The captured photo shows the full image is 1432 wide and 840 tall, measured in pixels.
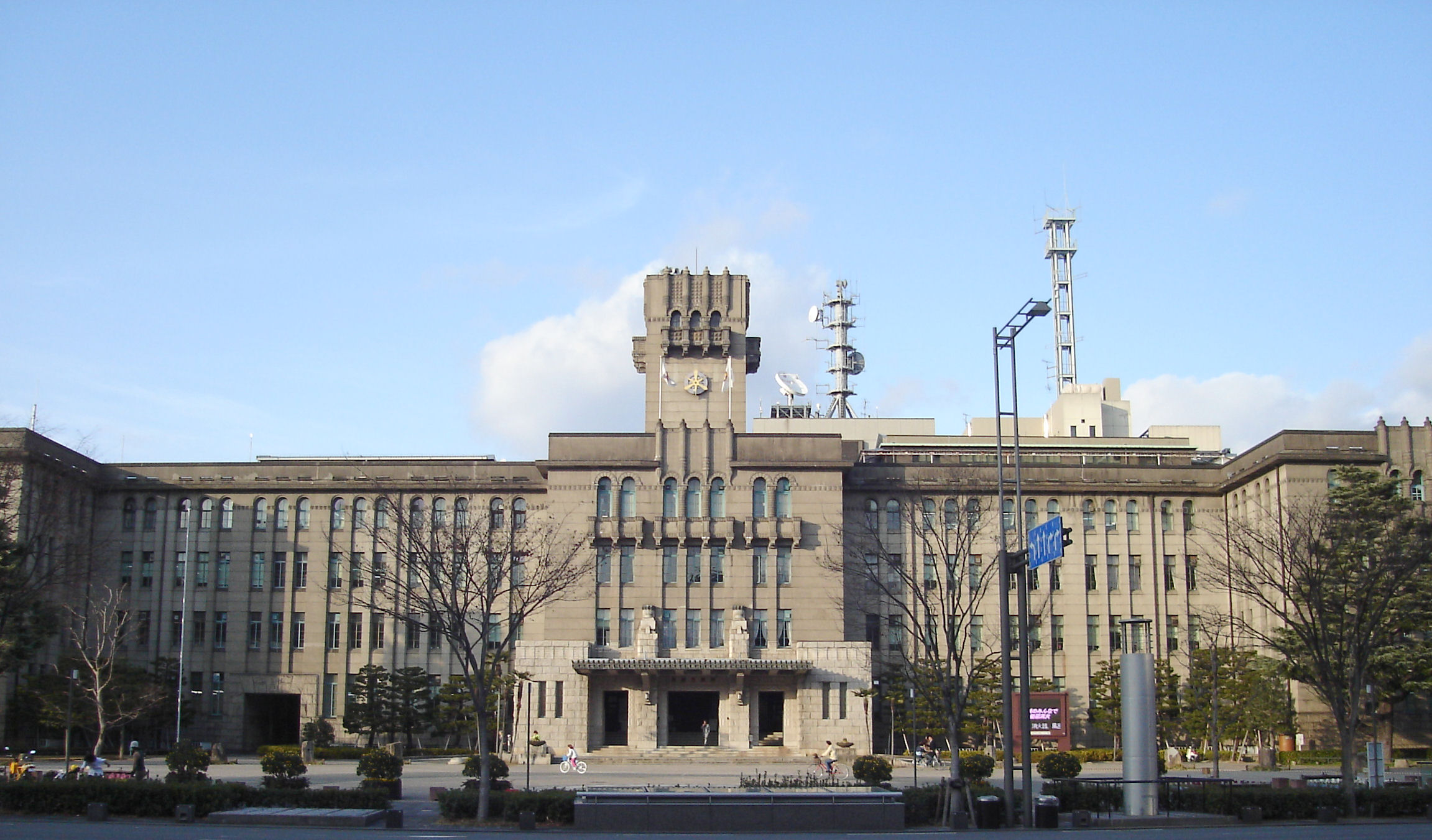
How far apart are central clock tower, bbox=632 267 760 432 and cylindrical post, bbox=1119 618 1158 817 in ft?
126

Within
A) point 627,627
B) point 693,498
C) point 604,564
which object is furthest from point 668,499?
point 627,627

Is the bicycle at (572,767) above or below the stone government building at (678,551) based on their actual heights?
below

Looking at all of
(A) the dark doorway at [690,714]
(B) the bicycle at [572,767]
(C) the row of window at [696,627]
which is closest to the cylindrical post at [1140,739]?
(B) the bicycle at [572,767]

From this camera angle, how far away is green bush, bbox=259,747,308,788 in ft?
131

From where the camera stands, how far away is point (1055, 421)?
11150 cm

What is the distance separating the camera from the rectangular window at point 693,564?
70.4 m

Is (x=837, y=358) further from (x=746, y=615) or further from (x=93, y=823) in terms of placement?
(x=93, y=823)

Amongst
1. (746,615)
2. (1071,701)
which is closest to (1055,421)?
(1071,701)

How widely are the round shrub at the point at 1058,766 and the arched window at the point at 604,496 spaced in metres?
31.3

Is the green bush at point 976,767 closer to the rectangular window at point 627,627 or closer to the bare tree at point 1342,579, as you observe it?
the bare tree at point 1342,579

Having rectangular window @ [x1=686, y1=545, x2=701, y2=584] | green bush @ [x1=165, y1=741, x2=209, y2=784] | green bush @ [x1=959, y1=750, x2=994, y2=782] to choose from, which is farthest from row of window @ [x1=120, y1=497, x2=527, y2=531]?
green bush @ [x1=959, y1=750, x2=994, y2=782]

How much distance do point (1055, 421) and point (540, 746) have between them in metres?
60.7

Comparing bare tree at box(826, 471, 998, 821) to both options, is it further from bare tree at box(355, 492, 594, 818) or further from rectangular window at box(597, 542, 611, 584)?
bare tree at box(355, 492, 594, 818)

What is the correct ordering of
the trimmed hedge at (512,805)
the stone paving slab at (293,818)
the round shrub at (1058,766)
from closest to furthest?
the stone paving slab at (293,818)
the trimmed hedge at (512,805)
the round shrub at (1058,766)
